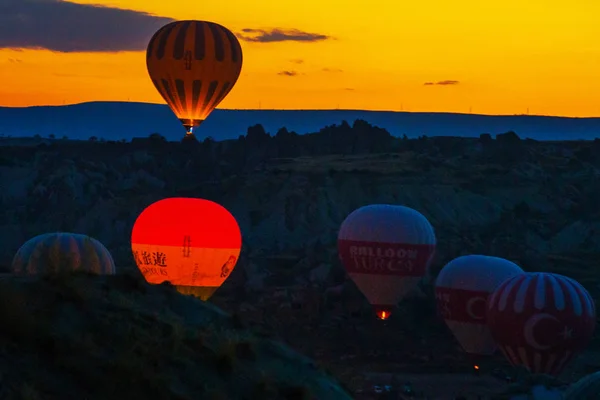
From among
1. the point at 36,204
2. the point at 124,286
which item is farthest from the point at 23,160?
the point at 124,286

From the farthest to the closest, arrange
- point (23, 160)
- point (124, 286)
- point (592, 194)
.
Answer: point (23, 160) < point (592, 194) < point (124, 286)

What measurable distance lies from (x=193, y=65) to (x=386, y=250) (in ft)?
29.2

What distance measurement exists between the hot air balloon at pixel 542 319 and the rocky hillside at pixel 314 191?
16957 millimetres

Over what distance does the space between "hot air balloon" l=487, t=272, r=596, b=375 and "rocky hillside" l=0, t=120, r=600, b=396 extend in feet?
55.6

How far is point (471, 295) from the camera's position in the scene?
139ft

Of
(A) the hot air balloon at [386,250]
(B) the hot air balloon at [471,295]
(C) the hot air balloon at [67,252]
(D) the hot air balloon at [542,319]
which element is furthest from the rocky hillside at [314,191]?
(C) the hot air balloon at [67,252]

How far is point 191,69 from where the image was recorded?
41719 millimetres

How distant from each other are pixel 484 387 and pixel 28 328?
94.4 feet

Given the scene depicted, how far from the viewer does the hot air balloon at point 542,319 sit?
3750 cm

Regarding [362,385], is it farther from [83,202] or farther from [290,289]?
[83,202]

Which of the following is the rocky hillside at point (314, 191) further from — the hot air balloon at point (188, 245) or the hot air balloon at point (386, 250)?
the hot air balloon at point (188, 245)

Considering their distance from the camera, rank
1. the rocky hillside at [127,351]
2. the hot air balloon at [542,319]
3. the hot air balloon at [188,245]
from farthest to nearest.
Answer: the hot air balloon at [542,319], the hot air balloon at [188,245], the rocky hillside at [127,351]

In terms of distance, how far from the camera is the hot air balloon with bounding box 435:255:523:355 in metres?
42.3

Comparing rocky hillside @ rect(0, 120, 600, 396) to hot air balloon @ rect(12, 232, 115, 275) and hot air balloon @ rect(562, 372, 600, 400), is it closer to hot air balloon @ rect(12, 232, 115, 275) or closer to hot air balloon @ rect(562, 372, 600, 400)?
hot air balloon @ rect(12, 232, 115, 275)
